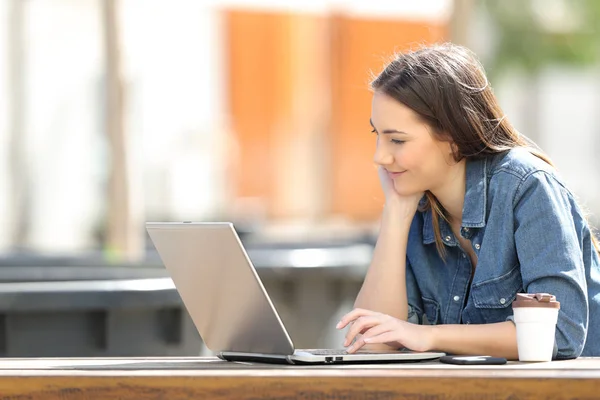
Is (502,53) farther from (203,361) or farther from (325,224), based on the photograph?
(203,361)

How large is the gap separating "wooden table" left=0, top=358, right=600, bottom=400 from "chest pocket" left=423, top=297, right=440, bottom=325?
0.83m

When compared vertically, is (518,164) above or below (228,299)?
above

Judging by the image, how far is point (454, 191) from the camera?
2.78 meters

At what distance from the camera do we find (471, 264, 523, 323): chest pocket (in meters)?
2.61

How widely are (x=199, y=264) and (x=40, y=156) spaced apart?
495 inches

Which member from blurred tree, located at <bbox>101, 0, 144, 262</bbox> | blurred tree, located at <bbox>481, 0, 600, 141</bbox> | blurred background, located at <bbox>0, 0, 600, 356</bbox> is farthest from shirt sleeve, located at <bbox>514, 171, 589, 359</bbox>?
blurred tree, located at <bbox>481, 0, 600, 141</bbox>

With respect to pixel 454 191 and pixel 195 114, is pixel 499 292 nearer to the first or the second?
pixel 454 191

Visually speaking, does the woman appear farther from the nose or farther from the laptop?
the laptop

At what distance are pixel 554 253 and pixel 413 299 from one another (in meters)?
0.57

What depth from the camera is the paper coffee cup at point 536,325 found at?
7.62ft

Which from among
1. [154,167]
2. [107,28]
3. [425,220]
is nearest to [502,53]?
[154,167]

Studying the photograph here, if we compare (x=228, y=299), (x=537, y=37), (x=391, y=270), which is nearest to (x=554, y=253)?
(x=391, y=270)

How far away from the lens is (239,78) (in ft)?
55.1

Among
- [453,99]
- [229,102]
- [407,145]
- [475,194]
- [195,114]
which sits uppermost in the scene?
[453,99]
